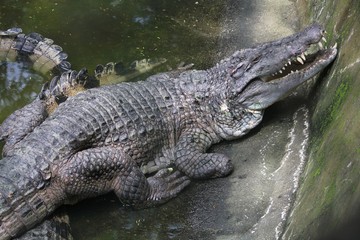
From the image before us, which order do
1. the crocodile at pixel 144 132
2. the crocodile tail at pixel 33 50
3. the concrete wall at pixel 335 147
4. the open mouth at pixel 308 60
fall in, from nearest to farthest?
the concrete wall at pixel 335 147, the crocodile at pixel 144 132, the open mouth at pixel 308 60, the crocodile tail at pixel 33 50

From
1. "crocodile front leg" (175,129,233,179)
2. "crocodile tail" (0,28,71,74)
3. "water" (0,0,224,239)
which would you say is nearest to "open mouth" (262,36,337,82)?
"crocodile front leg" (175,129,233,179)

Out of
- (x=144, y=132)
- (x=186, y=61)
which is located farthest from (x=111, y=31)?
(x=144, y=132)

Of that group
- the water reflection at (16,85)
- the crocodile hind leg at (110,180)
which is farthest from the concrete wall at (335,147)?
the water reflection at (16,85)

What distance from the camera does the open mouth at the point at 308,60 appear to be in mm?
4469

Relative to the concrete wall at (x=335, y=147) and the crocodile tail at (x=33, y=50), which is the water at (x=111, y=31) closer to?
the crocodile tail at (x=33, y=50)

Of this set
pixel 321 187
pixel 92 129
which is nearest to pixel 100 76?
pixel 92 129

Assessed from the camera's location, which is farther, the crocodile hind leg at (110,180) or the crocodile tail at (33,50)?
the crocodile tail at (33,50)

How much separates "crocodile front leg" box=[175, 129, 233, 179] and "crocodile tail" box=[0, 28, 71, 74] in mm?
1749

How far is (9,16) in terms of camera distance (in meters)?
6.81

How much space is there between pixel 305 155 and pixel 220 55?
2040 mm

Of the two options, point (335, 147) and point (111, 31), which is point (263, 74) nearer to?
point (335, 147)

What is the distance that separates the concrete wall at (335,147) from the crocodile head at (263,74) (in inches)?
6.6

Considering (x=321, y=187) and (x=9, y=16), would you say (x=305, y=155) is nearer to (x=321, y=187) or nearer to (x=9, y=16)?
(x=321, y=187)

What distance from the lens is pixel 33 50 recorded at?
6.07 meters
